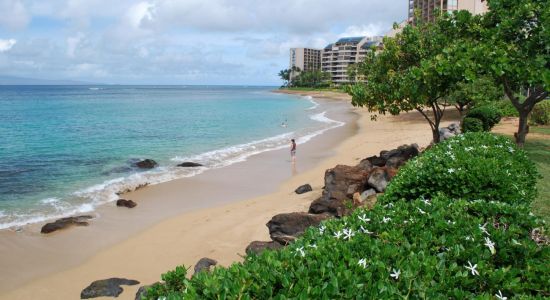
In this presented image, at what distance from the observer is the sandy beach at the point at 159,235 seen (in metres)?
10.8

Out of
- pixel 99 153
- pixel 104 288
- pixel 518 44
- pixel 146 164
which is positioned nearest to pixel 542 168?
pixel 518 44

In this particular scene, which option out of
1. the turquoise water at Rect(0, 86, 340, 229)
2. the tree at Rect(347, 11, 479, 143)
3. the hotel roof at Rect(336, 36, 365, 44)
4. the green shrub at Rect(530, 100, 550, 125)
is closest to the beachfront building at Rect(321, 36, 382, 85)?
the hotel roof at Rect(336, 36, 365, 44)

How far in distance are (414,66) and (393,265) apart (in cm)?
1149

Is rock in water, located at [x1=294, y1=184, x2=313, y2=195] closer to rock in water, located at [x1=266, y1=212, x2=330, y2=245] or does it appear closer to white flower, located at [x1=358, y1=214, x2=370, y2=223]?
rock in water, located at [x1=266, y1=212, x2=330, y2=245]

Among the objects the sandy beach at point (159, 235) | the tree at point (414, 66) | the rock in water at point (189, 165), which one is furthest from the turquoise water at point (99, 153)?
the tree at point (414, 66)

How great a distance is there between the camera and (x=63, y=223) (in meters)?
14.0

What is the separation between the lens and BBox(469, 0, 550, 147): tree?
12.0 metres

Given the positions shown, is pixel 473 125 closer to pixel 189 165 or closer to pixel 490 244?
pixel 189 165

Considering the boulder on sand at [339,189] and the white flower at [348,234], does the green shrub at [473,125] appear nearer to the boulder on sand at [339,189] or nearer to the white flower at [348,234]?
the boulder on sand at [339,189]

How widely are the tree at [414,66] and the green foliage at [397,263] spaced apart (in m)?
8.78

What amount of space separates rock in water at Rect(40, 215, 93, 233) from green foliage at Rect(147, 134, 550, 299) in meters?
11.4

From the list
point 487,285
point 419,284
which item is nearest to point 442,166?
A: point 487,285

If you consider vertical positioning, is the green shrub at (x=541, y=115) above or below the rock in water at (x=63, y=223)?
above

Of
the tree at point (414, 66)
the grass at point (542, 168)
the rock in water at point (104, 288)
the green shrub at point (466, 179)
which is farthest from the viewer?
the tree at point (414, 66)
